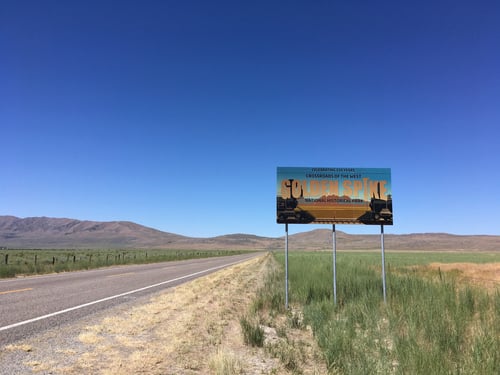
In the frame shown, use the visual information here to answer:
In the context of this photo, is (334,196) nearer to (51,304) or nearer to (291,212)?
(291,212)

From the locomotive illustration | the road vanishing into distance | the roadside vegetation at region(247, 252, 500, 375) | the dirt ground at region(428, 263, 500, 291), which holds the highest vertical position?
the locomotive illustration

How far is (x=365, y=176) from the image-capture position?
10.1 metres

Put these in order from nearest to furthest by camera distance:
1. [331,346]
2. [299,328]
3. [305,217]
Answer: [331,346]
[299,328]
[305,217]

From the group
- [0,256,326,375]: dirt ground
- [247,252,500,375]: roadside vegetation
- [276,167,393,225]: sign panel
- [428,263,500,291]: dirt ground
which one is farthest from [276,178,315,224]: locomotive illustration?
[428,263,500,291]: dirt ground

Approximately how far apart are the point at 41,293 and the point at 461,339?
12.1 m

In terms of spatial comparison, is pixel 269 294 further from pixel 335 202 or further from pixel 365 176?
pixel 365 176

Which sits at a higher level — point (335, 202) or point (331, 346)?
point (335, 202)

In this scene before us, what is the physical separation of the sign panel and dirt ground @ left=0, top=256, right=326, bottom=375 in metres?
3.28

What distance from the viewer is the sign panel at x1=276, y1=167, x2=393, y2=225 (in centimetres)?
972

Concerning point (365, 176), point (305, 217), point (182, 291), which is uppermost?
point (365, 176)

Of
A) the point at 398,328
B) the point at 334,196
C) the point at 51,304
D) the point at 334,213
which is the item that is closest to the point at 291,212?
the point at 334,213

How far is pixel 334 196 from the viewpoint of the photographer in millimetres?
9891

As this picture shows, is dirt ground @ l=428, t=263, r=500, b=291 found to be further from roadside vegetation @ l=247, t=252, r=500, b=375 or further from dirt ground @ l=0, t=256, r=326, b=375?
dirt ground @ l=0, t=256, r=326, b=375

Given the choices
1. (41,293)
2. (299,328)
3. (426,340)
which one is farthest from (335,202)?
(41,293)
